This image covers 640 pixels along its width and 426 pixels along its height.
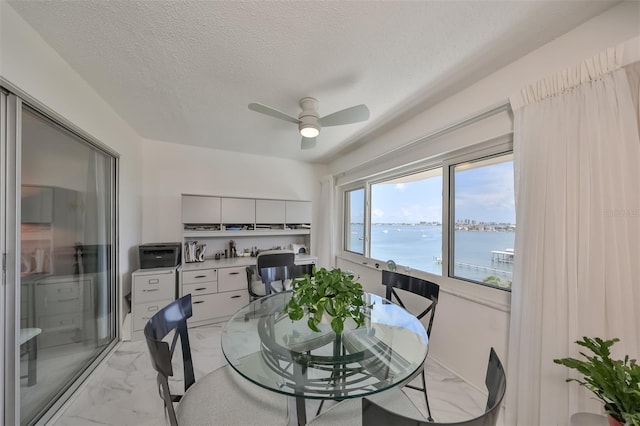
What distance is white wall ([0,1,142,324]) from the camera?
1.20 metres

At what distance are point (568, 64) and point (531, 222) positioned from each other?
94cm

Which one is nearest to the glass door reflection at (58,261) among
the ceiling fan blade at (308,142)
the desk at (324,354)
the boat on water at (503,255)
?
the desk at (324,354)

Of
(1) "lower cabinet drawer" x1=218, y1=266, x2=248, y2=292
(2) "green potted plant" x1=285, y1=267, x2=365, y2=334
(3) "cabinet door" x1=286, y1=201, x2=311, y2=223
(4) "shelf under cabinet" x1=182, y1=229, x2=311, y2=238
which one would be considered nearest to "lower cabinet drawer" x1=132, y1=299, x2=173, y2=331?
(1) "lower cabinet drawer" x1=218, y1=266, x2=248, y2=292

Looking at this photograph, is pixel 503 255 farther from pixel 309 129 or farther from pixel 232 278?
pixel 232 278

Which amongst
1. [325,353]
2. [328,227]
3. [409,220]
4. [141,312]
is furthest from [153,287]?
[409,220]

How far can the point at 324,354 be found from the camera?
1.23 m

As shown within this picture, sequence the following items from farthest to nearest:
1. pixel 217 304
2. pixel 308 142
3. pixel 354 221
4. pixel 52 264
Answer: pixel 354 221 → pixel 217 304 → pixel 308 142 → pixel 52 264

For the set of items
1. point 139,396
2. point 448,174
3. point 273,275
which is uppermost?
point 448,174

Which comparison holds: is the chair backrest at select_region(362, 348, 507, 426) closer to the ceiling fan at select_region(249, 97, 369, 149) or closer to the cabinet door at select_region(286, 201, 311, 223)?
the ceiling fan at select_region(249, 97, 369, 149)

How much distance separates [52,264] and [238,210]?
76.1 inches

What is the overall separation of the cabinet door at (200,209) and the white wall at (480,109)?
2514 mm

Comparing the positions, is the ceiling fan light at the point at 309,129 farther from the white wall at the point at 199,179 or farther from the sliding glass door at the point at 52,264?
the white wall at the point at 199,179

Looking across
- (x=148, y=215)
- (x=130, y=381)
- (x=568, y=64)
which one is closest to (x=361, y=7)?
(x=568, y=64)

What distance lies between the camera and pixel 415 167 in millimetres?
2531
